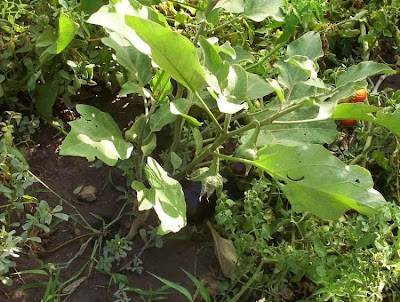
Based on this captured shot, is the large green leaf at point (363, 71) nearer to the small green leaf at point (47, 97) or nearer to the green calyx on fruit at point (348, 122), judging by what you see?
the green calyx on fruit at point (348, 122)

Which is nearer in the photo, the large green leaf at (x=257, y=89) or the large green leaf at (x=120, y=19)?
the large green leaf at (x=120, y=19)

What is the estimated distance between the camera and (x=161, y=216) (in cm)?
140

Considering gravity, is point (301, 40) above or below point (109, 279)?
above

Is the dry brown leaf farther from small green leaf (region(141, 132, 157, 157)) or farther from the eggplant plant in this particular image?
small green leaf (region(141, 132, 157, 157))

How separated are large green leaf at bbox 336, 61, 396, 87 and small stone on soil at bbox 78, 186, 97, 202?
832mm

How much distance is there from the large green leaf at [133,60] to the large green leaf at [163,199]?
28cm

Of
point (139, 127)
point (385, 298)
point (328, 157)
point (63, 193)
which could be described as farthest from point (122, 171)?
point (385, 298)

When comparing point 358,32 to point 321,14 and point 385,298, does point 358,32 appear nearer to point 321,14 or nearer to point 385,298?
point 321,14

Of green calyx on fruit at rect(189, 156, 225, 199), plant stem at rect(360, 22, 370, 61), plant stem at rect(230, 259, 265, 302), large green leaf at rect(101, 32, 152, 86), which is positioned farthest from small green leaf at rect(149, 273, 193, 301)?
plant stem at rect(360, 22, 370, 61)

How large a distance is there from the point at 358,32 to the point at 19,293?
155cm

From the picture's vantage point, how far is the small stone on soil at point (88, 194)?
1.93 m

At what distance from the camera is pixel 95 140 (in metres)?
1.51

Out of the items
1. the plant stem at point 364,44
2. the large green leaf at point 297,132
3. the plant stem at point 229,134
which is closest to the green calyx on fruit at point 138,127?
the plant stem at point 229,134

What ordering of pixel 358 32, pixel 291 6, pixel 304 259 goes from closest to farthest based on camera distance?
pixel 304 259, pixel 291 6, pixel 358 32
